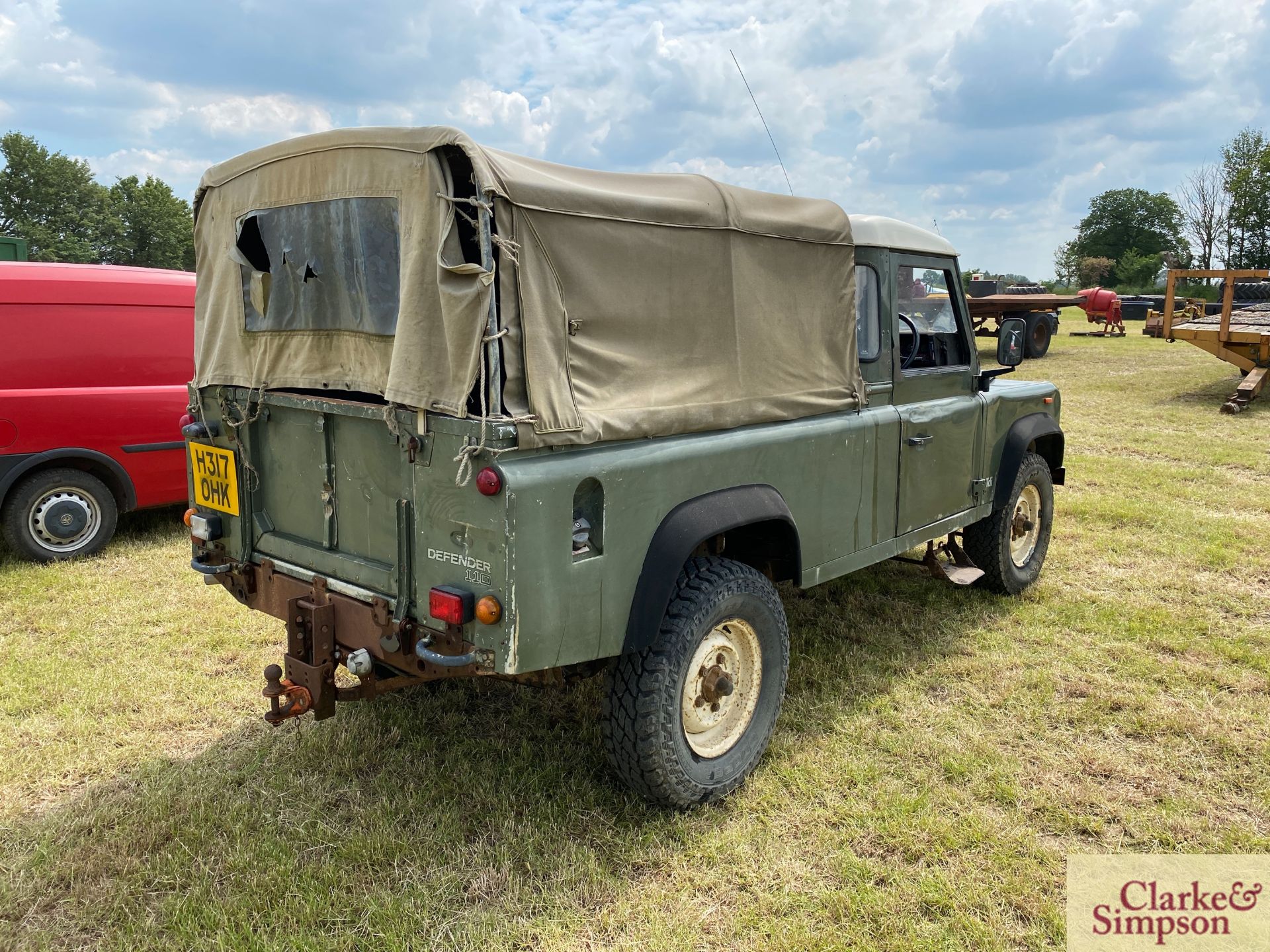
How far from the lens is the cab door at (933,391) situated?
4.25 metres

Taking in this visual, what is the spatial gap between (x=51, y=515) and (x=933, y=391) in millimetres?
5791

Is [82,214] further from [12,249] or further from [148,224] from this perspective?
[12,249]

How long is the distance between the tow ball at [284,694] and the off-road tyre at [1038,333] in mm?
19052

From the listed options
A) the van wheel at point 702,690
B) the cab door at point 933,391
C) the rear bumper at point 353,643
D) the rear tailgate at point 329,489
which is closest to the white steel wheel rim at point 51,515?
the rear tailgate at point 329,489

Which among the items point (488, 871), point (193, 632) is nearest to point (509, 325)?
point (488, 871)

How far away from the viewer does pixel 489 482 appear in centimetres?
254

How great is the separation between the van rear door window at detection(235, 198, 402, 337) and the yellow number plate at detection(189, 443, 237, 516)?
0.54 meters

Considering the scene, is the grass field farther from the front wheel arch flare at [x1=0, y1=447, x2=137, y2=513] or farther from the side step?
the front wheel arch flare at [x1=0, y1=447, x2=137, y2=513]

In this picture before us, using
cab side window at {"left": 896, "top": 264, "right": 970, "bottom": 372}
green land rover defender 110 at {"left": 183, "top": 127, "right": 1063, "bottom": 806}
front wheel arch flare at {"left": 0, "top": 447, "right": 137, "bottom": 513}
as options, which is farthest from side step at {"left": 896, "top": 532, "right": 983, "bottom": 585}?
front wheel arch flare at {"left": 0, "top": 447, "right": 137, "bottom": 513}

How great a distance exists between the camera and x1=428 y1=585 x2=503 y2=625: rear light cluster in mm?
2592

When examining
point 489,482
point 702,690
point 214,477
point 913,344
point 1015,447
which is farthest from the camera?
point 1015,447

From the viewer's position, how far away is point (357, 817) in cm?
318

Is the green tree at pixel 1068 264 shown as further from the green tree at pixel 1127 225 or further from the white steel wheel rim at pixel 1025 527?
the white steel wheel rim at pixel 1025 527

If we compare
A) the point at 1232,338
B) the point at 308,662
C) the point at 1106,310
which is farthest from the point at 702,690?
the point at 1106,310
